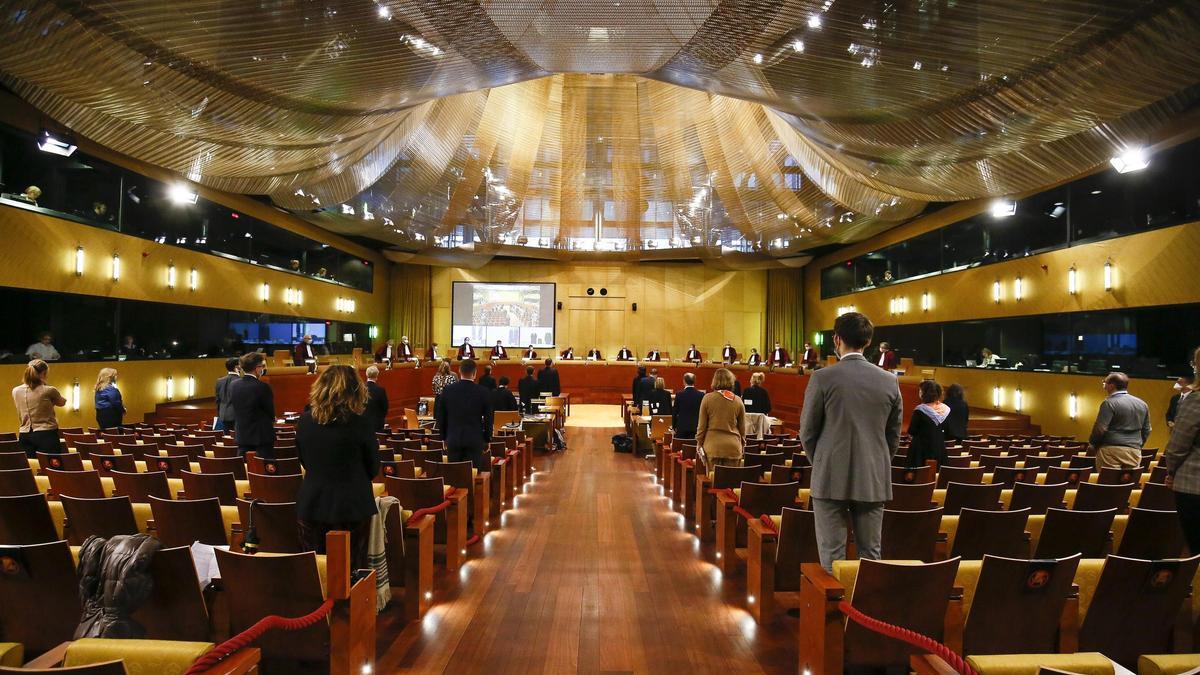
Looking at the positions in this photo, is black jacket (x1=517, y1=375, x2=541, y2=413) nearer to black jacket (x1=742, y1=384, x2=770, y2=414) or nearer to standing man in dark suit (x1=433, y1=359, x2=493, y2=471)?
black jacket (x1=742, y1=384, x2=770, y2=414)

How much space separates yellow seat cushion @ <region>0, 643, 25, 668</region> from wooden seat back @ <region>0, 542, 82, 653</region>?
55 cm

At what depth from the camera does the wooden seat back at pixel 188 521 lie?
3.72m

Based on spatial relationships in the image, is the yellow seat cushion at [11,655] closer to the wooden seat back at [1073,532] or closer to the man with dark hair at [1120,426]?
the wooden seat back at [1073,532]

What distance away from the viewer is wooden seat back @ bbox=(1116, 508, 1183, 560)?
390cm

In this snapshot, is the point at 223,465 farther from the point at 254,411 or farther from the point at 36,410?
the point at 36,410

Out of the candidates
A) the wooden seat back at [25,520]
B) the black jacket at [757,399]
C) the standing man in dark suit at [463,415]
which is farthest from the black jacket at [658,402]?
the wooden seat back at [25,520]

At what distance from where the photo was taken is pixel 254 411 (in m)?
6.05

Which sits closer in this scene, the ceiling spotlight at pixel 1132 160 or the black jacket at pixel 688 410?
the black jacket at pixel 688 410

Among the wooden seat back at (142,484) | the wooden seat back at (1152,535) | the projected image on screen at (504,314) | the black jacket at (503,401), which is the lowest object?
the wooden seat back at (1152,535)

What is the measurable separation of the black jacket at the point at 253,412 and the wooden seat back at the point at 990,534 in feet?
17.9

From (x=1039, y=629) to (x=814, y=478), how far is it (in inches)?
40.3

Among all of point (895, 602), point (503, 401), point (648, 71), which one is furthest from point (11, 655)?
point (503, 401)

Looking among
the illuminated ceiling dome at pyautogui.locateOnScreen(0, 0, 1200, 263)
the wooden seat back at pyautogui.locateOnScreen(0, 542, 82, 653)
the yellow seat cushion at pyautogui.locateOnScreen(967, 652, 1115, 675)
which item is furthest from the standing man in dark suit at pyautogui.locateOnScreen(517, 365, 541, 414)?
the yellow seat cushion at pyautogui.locateOnScreen(967, 652, 1115, 675)

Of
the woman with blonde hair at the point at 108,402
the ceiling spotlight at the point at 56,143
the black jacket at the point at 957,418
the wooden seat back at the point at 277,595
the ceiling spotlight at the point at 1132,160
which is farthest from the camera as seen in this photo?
the ceiling spotlight at the point at 56,143
